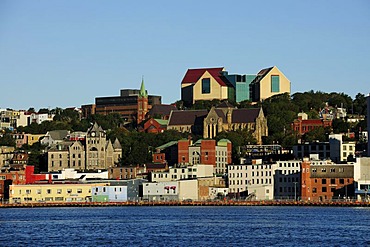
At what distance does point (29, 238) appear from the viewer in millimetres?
86438

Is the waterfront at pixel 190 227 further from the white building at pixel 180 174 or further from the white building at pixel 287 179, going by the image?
the white building at pixel 180 174

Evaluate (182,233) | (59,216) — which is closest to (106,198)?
(59,216)

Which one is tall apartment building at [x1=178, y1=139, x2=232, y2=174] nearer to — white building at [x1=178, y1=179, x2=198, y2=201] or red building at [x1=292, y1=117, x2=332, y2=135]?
white building at [x1=178, y1=179, x2=198, y2=201]

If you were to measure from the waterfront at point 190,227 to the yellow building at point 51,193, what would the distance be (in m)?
11.1

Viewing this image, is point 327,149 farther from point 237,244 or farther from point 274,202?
point 237,244

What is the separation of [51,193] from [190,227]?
48.4 meters

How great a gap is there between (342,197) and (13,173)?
41.1m

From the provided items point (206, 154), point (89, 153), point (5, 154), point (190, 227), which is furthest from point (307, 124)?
point (190, 227)

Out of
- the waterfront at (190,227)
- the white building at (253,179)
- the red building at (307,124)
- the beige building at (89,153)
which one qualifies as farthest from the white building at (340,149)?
the beige building at (89,153)

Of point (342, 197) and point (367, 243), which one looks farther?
point (342, 197)

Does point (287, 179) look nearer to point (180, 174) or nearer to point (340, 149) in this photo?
point (180, 174)

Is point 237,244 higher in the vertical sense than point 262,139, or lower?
lower

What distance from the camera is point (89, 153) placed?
596 ft

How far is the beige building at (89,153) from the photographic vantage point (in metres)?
179
